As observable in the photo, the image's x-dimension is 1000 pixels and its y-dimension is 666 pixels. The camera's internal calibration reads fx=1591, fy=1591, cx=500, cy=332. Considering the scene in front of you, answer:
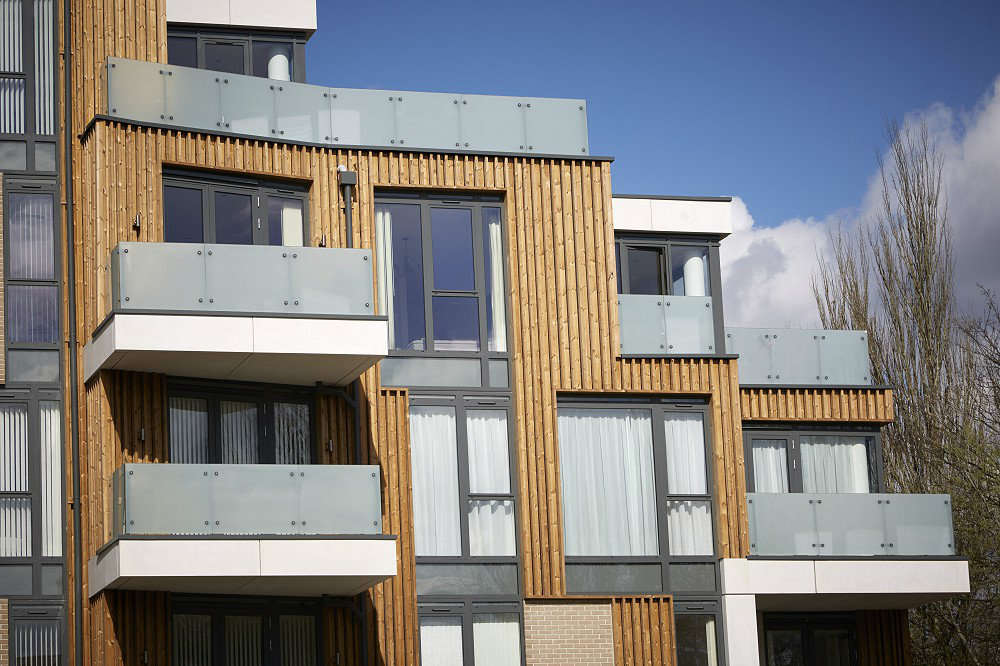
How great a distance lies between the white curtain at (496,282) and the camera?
23.0 m

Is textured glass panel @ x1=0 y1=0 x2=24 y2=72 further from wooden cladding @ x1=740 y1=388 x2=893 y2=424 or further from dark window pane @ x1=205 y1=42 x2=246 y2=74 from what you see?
wooden cladding @ x1=740 y1=388 x2=893 y2=424

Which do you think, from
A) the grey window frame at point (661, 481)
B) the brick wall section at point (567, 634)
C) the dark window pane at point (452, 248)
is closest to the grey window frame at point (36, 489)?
the dark window pane at point (452, 248)

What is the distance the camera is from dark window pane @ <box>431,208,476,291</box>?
23.0 metres

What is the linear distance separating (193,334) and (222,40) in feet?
21.0

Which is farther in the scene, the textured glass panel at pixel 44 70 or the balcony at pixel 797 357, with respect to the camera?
the balcony at pixel 797 357

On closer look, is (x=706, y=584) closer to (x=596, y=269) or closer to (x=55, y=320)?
(x=596, y=269)

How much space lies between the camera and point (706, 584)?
75.1 feet

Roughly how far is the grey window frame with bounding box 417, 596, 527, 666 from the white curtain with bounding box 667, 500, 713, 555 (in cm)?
264

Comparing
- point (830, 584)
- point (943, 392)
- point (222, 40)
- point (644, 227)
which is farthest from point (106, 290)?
point (943, 392)

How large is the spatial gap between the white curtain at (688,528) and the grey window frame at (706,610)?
2.22 feet

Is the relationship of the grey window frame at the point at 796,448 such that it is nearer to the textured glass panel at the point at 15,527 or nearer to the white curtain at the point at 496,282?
the white curtain at the point at 496,282

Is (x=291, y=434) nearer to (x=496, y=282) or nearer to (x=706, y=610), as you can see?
(x=496, y=282)

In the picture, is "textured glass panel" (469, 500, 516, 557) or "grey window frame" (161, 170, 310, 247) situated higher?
A: "grey window frame" (161, 170, 310, 247)

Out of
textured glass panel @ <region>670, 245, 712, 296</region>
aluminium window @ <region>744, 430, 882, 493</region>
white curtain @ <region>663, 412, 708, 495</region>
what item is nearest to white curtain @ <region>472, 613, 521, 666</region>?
white curtain @ <region>663, 412, 708, 495</region>
